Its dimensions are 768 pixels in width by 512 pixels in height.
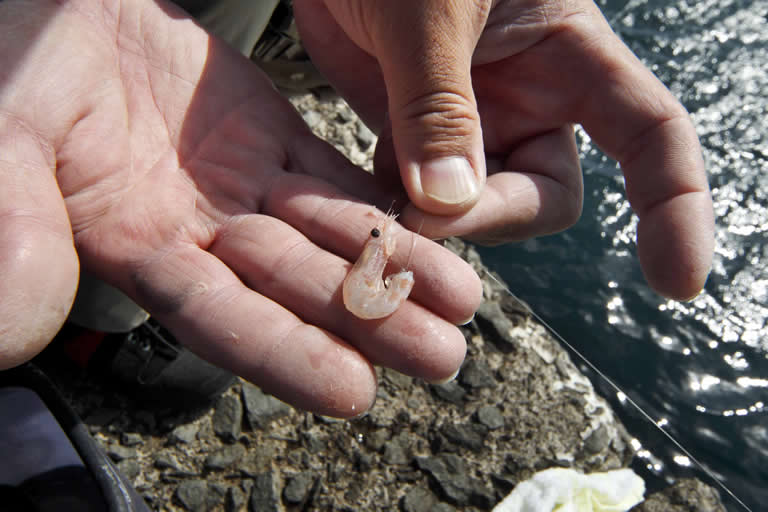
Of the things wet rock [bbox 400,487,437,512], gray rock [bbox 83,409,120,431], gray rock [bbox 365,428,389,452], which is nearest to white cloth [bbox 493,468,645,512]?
wet rock [bbox 400,487,437,512]

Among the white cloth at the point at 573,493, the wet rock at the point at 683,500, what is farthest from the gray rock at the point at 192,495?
the wet rock at the point at 683,500

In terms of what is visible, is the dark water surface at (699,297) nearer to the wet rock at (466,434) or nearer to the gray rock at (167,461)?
the wet rock at (466,434)

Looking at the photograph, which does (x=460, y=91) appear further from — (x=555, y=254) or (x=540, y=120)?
(x=555, y=254)

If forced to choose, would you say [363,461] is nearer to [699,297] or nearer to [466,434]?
[466,434]

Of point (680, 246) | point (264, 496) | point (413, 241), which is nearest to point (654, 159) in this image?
point (680, 246)

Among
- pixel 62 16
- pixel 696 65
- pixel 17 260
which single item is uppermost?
pixel 62 16

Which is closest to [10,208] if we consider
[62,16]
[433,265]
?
[62,16]

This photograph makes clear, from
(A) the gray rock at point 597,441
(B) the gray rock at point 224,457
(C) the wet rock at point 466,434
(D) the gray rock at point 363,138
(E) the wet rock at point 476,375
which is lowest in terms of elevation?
(B) the gray rock at point 224,457
